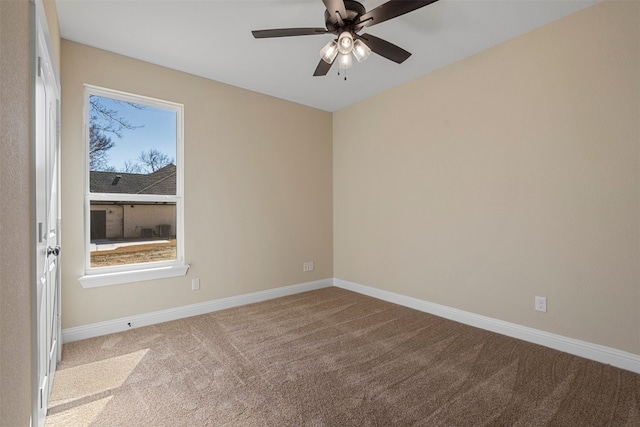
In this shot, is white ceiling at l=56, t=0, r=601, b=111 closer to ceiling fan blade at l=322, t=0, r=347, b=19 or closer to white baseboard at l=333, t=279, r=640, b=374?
ceiling fan blade at l=322, t=0, r=347, b=19

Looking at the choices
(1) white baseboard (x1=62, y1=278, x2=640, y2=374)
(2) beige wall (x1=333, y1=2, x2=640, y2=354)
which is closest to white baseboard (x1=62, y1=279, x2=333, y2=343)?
(1) white baseboard (x1=62, y1=278, x2=640, y2=374)

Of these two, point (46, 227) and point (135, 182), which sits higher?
point (135, 182)

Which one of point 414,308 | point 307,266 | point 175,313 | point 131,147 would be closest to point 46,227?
point 131,147

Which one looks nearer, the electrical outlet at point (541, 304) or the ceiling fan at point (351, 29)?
the ceiling fan at point (351, 29)

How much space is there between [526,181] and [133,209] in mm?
3640

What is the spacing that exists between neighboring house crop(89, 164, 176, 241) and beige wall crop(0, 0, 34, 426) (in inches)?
75.7

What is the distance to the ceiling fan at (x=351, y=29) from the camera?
5.96 ft

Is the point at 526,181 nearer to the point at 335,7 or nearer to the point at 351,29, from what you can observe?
the point at 351,29

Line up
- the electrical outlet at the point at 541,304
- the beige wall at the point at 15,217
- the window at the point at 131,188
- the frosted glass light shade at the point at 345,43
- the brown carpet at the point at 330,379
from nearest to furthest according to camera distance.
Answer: the beige wall at the point at 15,217, the brown carpet at the point at 330,379, the frosted glass light shade at the point at 345,43, the electrical outlet at the point at 541,304, the window at the point at 131,188

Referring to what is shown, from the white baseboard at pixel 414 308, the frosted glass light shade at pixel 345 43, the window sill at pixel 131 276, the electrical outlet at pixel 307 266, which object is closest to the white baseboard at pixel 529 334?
the white baseboard at pixel 414 308

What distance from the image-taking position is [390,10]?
6.05 ft

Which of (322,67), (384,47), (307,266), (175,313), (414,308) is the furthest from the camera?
(307,266)

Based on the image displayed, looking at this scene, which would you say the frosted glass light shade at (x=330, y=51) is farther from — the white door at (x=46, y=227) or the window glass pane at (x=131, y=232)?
the window glass pane at (x=131, y=232)

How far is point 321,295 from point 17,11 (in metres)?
3.67
